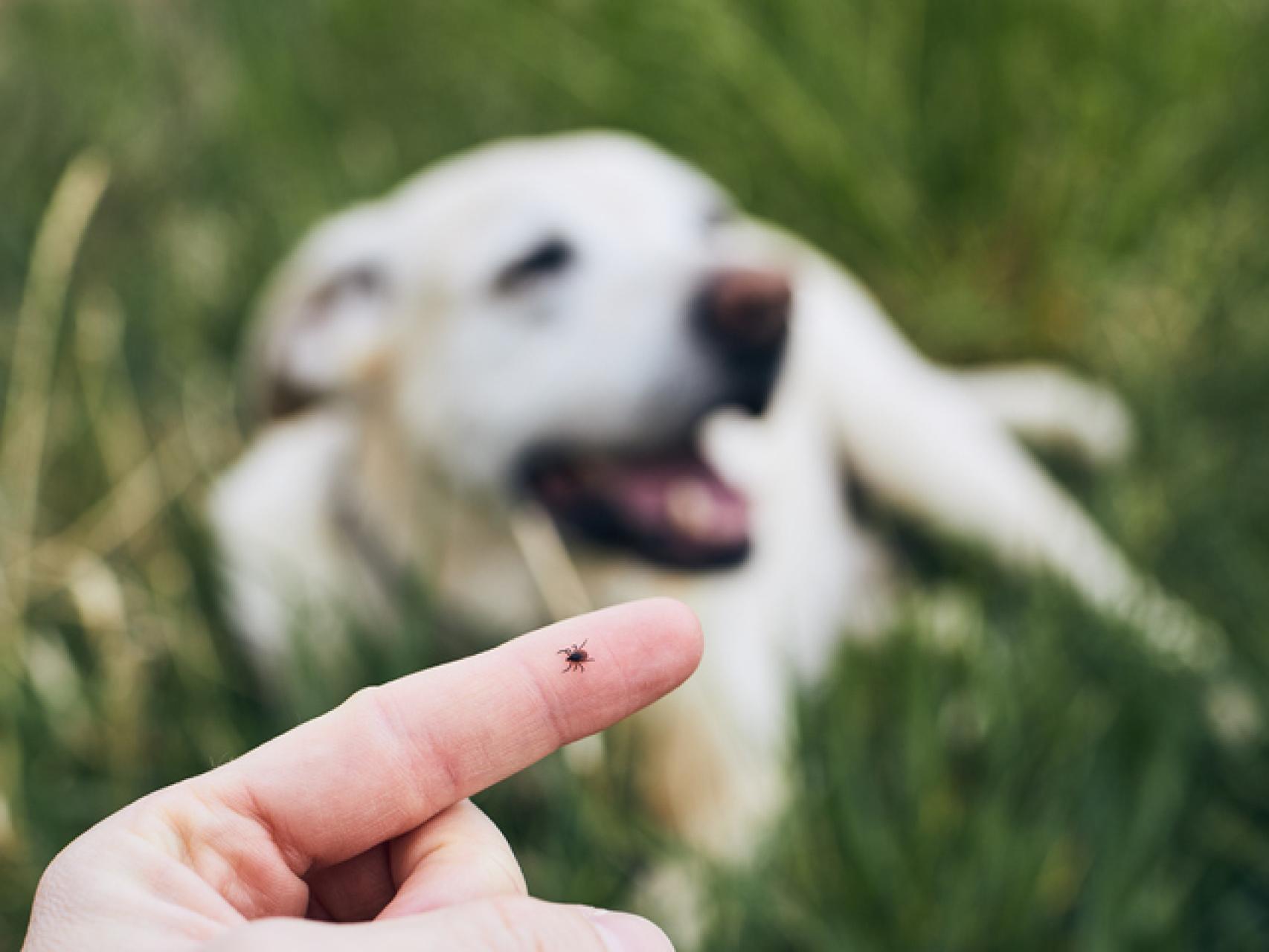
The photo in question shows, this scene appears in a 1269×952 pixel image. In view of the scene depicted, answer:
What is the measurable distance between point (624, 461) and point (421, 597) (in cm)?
31

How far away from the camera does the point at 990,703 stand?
138 centimetres

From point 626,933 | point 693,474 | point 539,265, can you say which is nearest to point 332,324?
point 539,265

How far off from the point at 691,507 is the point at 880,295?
1077mm

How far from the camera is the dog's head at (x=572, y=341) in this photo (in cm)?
151

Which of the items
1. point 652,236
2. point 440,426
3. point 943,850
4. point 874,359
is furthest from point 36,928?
point 874,359

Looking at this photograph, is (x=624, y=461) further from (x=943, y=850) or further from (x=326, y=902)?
(x=326, y=902)

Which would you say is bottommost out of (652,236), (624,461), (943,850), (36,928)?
(943,850)

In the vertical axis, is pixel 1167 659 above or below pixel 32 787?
above

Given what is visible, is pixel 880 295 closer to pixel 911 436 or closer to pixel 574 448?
pixel 911 436

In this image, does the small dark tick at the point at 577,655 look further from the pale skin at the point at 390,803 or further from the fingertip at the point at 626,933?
the fingertip at the point at 626,933

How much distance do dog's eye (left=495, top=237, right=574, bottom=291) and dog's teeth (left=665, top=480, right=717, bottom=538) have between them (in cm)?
33

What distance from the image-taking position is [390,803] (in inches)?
26.6

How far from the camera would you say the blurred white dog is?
4.98 ft

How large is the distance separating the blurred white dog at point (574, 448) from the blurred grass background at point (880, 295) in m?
0.10
